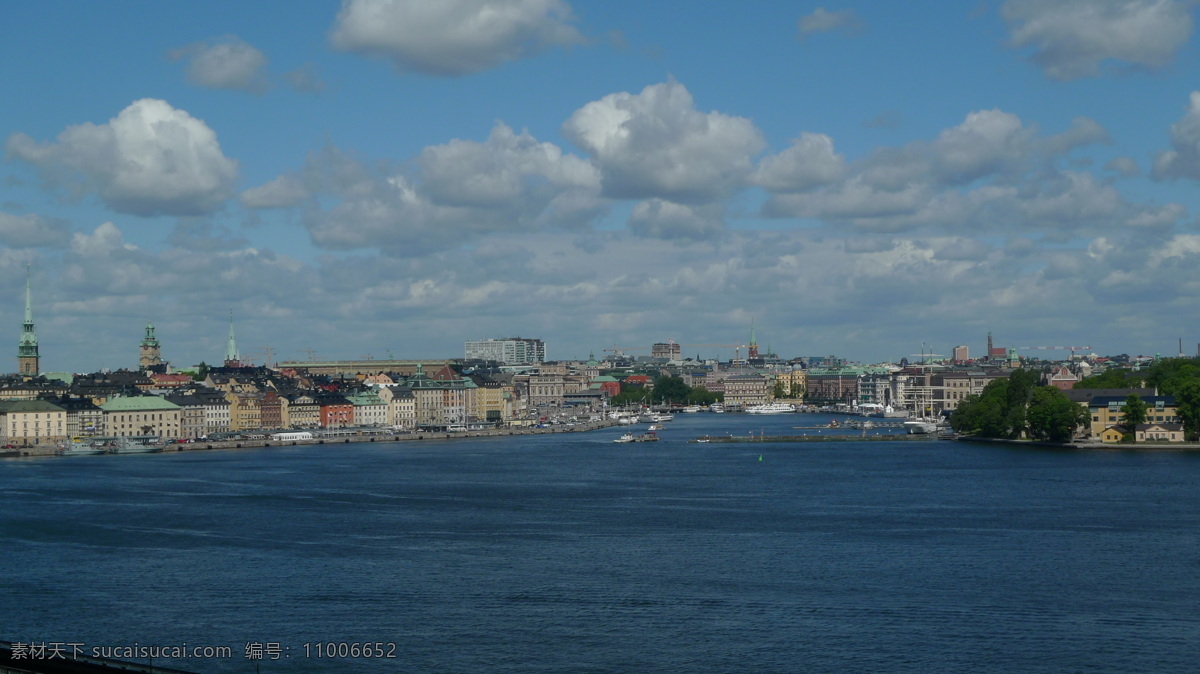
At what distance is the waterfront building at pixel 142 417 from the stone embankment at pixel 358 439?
5207mm

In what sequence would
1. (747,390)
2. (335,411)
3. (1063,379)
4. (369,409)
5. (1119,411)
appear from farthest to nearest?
(747,390) → (1063,379) → (369,409) → (335,411) → (1119,411)

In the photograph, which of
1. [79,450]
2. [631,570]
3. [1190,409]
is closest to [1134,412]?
[1190,409]

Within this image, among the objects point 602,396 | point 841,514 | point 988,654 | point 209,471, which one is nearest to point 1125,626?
point 988,654

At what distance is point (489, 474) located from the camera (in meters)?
42.8

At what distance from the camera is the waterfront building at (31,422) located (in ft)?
205

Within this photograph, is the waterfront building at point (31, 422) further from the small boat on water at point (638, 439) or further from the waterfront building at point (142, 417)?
the small boat on water at point (638, 439)

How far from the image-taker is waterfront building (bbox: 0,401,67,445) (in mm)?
62562

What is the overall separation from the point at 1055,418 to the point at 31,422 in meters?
41.6

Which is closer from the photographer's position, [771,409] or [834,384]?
[771,409]

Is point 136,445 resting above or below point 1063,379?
below

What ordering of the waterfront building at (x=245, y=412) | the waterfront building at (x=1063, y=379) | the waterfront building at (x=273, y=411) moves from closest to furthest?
the waterfront building at (x=245, y=412) → the waterfront building at (x=273, y=411) → the waterfront building at (x=1063, y=379)

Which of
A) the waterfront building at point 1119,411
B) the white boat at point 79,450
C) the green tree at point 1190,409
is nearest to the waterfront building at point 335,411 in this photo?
the white boat at point 79,450

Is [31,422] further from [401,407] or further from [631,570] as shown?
[631,570]

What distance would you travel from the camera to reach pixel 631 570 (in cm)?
2220
